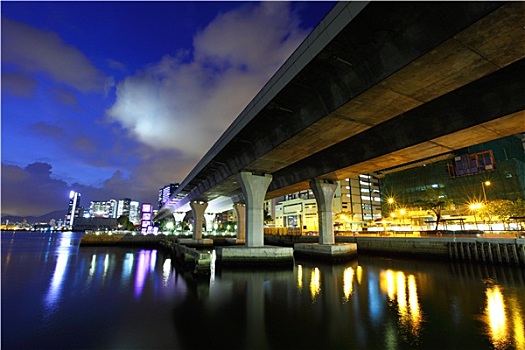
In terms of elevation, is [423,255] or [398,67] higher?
[398,67]

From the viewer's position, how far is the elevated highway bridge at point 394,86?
1075 centimetres

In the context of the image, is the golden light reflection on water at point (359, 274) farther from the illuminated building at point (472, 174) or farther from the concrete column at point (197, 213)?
the illuminated building at point (472, 174)

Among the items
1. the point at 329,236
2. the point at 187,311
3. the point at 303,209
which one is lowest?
the point at 187,311

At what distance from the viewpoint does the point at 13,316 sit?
45.6ft

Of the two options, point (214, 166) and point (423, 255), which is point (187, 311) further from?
point (423, 255)

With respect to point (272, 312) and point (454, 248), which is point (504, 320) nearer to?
point (272, 312)

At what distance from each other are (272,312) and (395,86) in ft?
43.4

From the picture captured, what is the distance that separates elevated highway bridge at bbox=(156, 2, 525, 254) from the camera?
10.8 meters

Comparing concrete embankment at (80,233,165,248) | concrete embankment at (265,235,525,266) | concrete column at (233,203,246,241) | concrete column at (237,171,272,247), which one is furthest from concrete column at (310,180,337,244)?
concrete embankment at (80,233,165,248)

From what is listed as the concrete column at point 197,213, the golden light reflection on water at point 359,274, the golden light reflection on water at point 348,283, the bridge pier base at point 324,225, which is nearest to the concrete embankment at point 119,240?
the concrete column at point 197,213

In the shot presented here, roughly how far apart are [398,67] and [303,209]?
328 ft

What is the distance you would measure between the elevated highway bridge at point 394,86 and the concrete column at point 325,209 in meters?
10.5

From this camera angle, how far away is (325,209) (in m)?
38.3

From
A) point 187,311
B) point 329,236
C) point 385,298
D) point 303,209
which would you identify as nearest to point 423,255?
point 329,236
